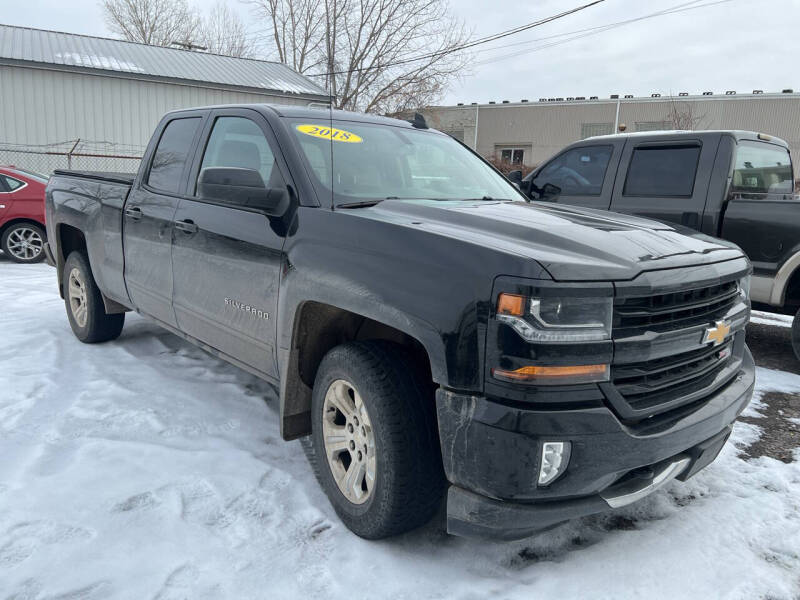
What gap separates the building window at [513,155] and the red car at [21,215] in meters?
26.9

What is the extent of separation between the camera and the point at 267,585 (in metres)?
2.25

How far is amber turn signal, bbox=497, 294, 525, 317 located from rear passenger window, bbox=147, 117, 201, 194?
8.57 ft

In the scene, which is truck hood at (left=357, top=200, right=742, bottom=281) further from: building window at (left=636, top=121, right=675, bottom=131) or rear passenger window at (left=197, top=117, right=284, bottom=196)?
building window at (left=636, top=121, right=675, bottom=131)

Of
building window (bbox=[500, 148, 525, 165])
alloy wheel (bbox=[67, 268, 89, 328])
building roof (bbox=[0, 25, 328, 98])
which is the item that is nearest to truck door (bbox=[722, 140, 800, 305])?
→ alloy wheel (bbox=[67, 268, 89, 328])

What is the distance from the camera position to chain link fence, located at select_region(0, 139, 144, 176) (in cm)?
1633

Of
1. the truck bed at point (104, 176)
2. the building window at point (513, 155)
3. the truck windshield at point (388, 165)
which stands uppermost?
the building window at point (513, 155)

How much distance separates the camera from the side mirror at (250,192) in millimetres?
2787

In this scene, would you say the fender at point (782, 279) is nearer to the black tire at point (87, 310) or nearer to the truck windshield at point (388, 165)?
the truck windshield at point (388, 165)

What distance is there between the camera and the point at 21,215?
972 centimetres

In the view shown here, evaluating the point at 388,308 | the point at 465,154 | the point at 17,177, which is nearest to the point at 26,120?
the point at 17,177

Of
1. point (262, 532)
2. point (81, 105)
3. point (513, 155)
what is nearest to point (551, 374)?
point (262, 532)

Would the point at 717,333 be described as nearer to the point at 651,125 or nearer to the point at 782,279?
the point at 782,279

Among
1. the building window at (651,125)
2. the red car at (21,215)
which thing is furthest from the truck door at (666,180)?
the building window at (651,125)

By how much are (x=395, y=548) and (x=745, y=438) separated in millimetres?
2452
